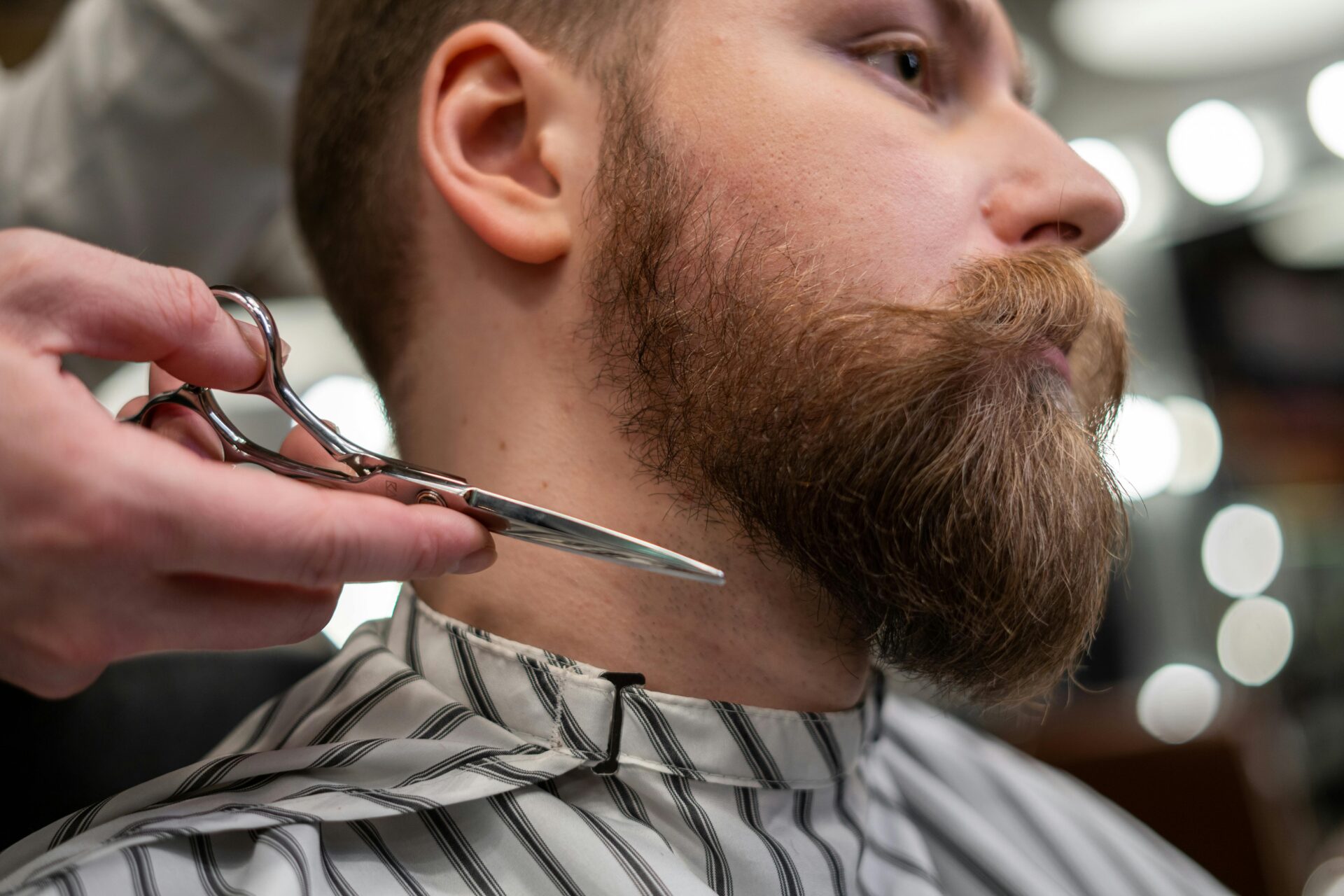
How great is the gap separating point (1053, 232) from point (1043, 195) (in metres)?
0.03

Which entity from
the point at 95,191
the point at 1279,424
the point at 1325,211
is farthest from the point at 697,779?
the point at 1325,211

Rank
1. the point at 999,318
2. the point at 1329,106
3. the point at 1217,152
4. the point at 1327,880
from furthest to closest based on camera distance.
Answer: the point at 1217,152 < the point at 1329,106 < the point at 1327,880 < the point at 999,318

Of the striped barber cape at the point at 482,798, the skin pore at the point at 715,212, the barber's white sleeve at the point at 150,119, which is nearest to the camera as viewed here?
the striped barber cape at the point at 482,798

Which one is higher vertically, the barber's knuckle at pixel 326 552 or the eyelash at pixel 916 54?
the eyelash at pixel 916 54

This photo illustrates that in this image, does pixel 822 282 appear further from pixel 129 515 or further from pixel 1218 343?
pixel 1218 343

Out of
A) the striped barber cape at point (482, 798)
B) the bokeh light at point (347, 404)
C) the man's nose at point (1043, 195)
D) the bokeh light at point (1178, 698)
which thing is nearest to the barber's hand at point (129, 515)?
the striped barber cape at point (482, 798)

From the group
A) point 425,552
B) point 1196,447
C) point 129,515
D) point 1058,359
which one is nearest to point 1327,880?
point 1058,359

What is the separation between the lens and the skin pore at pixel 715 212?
2.21 ft

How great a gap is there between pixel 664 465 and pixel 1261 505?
3202mm

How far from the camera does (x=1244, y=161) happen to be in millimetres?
3105

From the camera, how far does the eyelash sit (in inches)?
28.4

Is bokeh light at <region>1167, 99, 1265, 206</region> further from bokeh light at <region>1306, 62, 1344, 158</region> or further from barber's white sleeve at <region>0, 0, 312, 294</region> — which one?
barber's white sleeve at <region>0, 0, 312, 294</region>

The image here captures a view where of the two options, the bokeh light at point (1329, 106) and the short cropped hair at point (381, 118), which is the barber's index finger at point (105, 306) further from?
the bokeh light at point (1329, 106)

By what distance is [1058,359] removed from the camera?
0.69 metres
